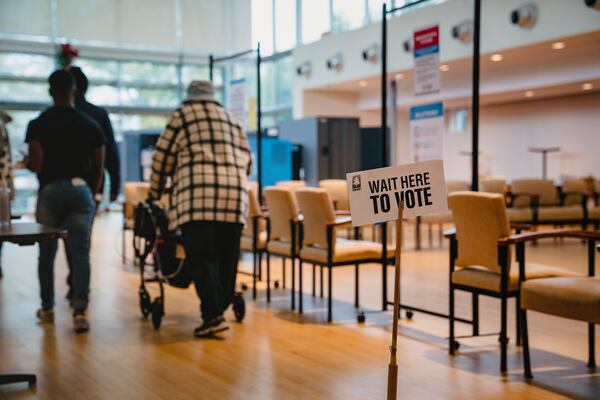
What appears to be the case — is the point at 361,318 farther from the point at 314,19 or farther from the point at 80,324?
the point at 314,19

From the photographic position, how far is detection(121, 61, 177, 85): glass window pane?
59.0ft

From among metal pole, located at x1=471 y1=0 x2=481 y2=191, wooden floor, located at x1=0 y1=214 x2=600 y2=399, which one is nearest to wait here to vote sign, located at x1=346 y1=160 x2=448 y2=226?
wooden floor, located at x1=0 y1=214 x2=600 y2=399

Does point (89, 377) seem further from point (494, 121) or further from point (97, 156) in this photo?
point (494, 121)

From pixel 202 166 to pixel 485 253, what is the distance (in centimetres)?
172

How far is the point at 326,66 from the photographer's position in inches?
603

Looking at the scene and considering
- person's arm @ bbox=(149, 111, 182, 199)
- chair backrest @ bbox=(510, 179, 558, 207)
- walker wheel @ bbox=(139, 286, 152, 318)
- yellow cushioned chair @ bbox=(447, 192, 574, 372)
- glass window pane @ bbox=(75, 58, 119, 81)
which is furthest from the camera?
glass window pane @ bbox=(75, 58, 119, 81)

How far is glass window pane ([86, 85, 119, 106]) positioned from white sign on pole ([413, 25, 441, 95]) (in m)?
13.7

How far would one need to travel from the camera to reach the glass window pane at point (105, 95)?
17.7m

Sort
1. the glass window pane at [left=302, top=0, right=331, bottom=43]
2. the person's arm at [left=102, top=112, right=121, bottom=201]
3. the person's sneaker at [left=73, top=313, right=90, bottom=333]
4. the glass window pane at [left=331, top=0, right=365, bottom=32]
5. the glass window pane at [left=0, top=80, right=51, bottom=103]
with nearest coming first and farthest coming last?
1. the person's sneaker at [left=73, top=313, right=90, bottom=333]
2. the person's arm at [left=102, top=112, right=121, bottom=201]
3. the glass window pane at [left=331, top=0, right=365, bottom=32]
4. the glass window pane at [left=302, top=0, right=331, bottom=43]
5. the glass window pane at [left=0, top=80, right=51, bottom=103]

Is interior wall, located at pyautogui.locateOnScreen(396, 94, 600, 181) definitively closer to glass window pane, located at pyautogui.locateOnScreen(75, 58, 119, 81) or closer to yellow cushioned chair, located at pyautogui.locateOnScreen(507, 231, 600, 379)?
glass window pane, located at pyautogui.locateOnScreen(75, 58, 119, 81)

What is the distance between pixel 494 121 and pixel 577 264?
910 centimetres

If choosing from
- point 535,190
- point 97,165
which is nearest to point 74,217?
point 97,165

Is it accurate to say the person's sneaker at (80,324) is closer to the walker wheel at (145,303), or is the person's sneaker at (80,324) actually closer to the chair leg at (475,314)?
the walker wheel at (145,303)

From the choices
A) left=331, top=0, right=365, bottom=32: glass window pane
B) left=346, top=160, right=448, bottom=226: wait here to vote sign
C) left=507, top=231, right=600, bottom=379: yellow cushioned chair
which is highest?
left=331, top=0, right=365, bottom=32: glass window pane
